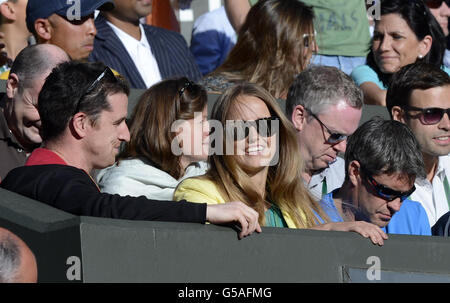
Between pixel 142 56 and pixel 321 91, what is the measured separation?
1417 millimetres

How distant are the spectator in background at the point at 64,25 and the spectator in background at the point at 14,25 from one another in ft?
1.05

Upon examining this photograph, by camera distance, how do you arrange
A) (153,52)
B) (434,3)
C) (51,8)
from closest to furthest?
1. (51,8)
2. (153,52)
3. (434,3)

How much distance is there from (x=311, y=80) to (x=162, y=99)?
95 cm

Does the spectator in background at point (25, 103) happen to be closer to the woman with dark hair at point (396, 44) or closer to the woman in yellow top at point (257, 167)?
the woman in yellow top at point (257, 167)

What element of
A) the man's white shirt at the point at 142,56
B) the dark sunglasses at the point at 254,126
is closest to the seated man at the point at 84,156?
the dark sunglasses at the point at 254,126

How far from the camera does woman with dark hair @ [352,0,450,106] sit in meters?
6.52

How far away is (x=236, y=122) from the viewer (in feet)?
14.1

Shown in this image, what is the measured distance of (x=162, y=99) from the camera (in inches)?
A: 186

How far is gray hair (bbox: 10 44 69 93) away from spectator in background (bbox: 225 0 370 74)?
237 cm

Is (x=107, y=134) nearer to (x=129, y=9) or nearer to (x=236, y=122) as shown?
(x=236, y=122)

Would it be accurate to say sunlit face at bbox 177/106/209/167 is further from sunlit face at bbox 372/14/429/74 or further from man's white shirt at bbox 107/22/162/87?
sunlit face at bbox 372/14/429/74

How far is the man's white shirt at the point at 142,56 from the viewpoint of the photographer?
6.16m

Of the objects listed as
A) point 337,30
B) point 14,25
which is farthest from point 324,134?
point 14,25
